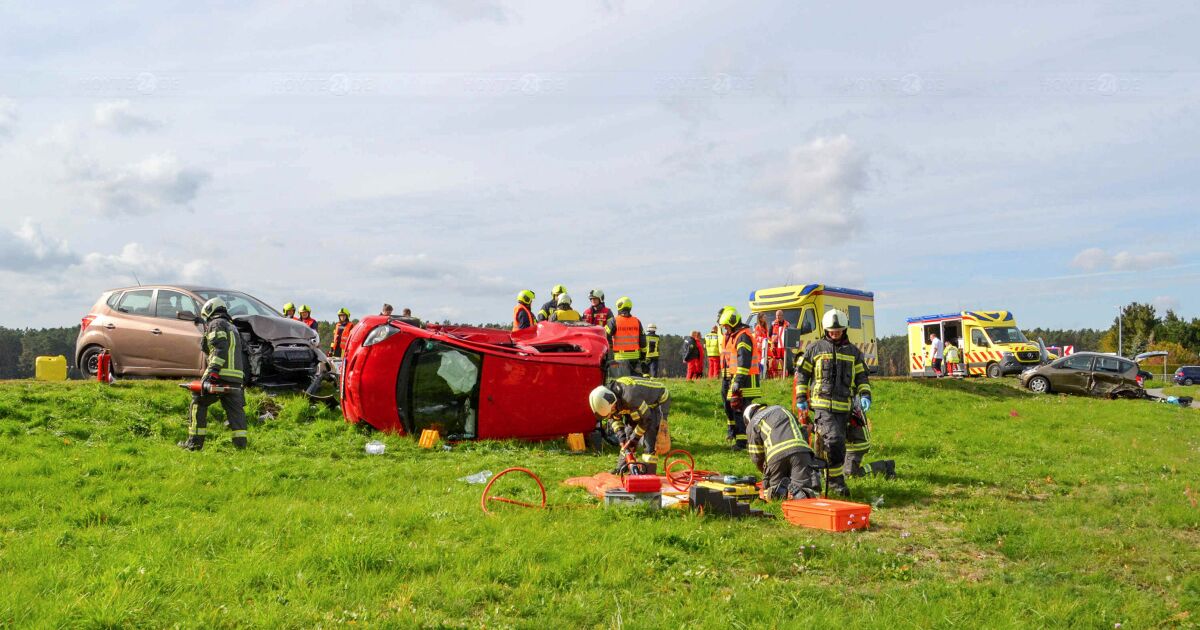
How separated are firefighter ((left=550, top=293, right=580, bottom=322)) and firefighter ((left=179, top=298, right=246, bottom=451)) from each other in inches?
255

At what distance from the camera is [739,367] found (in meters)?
11.0

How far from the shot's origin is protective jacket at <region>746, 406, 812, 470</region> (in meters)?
7.60

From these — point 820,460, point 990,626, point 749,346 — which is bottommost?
point 990,626

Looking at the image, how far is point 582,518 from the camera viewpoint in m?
6.58

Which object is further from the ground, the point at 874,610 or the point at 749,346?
the point at 749,346

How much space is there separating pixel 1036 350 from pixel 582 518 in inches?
1026

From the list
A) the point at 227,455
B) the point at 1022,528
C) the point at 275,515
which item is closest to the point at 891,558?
the point at 1022,528

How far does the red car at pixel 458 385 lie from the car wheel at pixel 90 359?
17.5ft

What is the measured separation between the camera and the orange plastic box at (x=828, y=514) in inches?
254

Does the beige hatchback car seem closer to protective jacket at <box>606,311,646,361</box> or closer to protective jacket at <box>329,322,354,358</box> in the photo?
protective jacket at <box>606,311,646,361</box>

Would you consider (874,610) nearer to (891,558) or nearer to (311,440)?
(891,558)

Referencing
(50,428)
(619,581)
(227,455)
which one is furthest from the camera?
(50,428)

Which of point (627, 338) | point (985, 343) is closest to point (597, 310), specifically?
point (627, 338)

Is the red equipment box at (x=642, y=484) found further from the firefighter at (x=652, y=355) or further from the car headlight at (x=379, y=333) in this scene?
the firefighter at (x=652, y=355)
